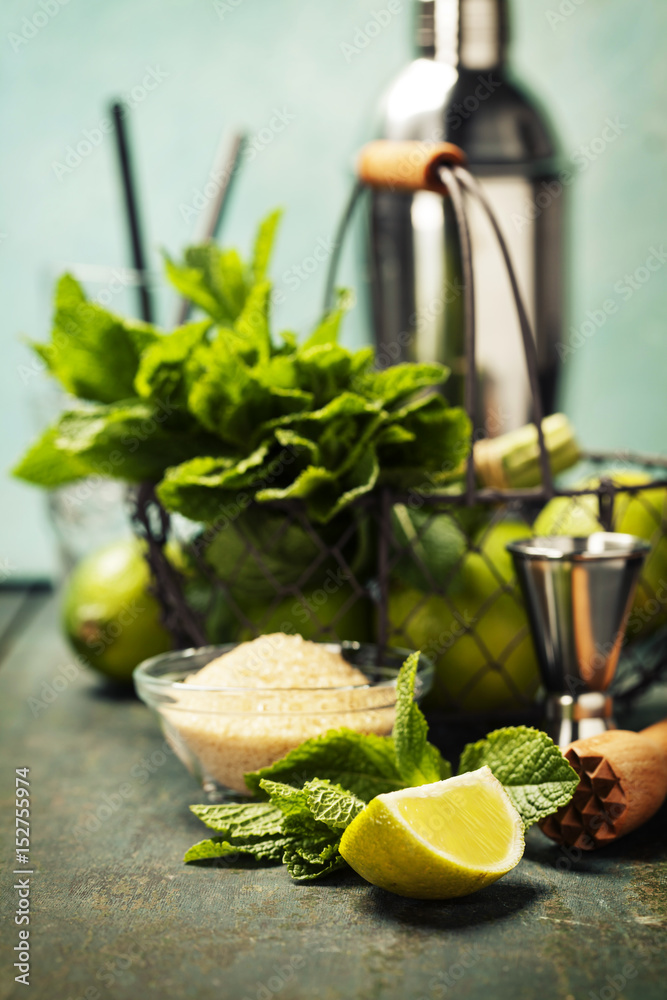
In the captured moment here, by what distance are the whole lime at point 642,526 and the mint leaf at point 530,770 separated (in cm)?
18

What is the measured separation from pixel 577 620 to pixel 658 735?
7cm

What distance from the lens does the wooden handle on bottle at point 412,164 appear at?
0.60m

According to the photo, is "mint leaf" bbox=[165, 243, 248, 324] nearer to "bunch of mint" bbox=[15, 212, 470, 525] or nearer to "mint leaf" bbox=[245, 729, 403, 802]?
"bunch of mint" bbox=[15, 212, 470, 525]

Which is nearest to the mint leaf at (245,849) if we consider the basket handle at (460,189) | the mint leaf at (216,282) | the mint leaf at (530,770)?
the mint leaf at (530,770)

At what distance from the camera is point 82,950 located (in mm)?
381

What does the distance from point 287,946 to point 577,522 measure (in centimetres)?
32

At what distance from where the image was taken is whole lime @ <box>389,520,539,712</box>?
0.60m

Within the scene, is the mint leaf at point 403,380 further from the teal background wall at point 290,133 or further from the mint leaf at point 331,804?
the teal background wall at point 290,133

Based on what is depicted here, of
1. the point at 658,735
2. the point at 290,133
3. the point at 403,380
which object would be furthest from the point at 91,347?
the point at 290,133

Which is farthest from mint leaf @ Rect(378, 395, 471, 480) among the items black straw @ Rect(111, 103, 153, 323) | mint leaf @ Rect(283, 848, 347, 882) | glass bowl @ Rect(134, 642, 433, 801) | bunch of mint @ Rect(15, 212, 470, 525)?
black straw @ Rect(111, 103, 153, 323)

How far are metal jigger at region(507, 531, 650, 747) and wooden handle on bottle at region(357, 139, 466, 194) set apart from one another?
241mm

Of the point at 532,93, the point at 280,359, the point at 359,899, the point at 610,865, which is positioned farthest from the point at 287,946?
the point at 532,93

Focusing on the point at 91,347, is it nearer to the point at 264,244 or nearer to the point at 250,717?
the point at 264,244

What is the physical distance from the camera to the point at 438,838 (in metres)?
0.39
